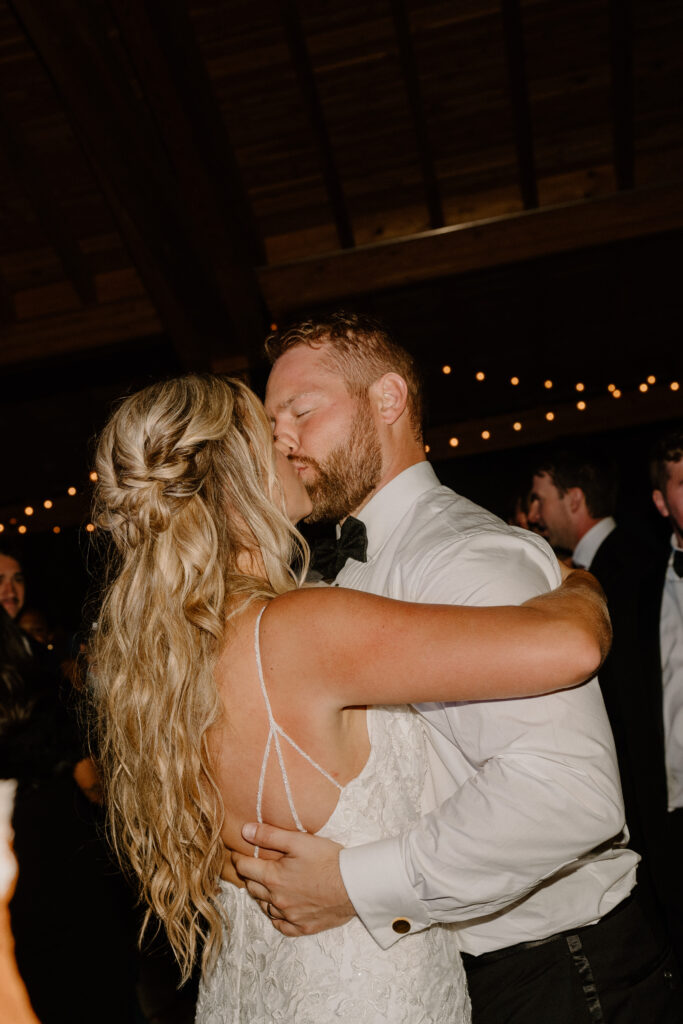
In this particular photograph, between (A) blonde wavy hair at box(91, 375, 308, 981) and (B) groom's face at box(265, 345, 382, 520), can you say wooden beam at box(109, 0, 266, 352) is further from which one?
(A) blonde wavy hair at box(91, 375, 308, 981)

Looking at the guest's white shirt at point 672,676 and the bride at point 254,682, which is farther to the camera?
the guest's white shirt at point 672,676

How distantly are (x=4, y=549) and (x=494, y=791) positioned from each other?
3.30 meters

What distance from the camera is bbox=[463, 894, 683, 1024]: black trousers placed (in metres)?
1.40

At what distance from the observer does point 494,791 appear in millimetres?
1270

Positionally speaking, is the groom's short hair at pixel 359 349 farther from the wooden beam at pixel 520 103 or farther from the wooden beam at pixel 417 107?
the wooden beam at pixel 520 103

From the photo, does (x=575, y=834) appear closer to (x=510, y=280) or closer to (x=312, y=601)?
(x=312, y=601)

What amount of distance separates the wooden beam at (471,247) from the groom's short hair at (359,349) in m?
4.43

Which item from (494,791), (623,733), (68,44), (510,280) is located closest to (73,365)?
(68,44)

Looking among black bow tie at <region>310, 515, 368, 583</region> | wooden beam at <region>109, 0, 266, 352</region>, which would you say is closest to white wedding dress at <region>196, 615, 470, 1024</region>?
black bow tie at <region>310, 515, 368, 583</region>

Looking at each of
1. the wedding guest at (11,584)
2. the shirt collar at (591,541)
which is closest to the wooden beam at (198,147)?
the wedding guest at (11,584)

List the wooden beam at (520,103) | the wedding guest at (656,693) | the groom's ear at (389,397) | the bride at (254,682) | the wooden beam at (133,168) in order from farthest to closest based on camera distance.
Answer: the wooden beam at (520,103), the wooden beam at (133,168), the wedding guest at (656,693), the groom's ear at (389,397), the bride at (254,682)

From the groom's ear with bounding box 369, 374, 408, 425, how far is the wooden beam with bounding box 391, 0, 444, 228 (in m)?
3.89

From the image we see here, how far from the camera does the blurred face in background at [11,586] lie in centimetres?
378

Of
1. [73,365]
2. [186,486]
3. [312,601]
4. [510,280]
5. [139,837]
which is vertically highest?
[186,486]
